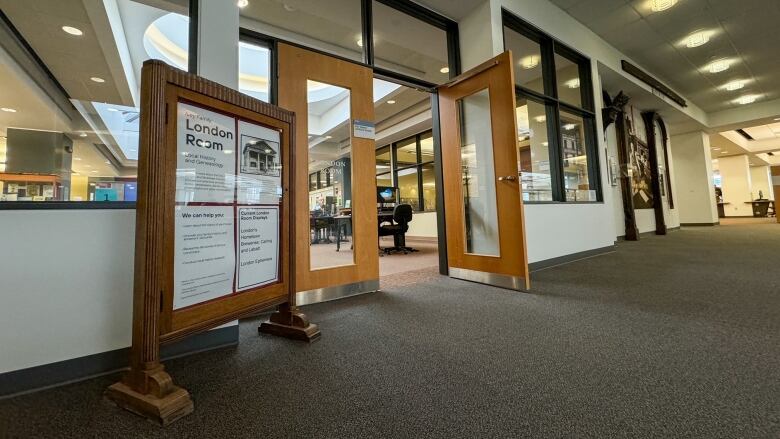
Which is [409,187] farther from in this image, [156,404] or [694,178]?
[694,178]

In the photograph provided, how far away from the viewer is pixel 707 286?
2.66m

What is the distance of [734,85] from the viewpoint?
769cm

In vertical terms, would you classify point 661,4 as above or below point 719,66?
below

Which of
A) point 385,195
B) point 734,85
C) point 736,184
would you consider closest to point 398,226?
point 385,195

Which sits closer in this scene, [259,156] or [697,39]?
[259,156]

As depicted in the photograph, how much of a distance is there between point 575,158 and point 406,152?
5.60 meters

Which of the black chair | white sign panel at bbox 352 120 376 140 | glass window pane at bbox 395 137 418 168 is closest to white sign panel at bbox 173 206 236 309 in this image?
white sign panel at bbox 352 120 376 140

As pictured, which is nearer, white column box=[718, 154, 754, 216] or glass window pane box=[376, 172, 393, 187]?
glass window pane box=[376, 172, 393, 187]

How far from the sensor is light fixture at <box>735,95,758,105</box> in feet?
27.9

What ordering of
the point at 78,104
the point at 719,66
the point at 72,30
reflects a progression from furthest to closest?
the point at 719,66
the point at 72,30
the point at 78,104

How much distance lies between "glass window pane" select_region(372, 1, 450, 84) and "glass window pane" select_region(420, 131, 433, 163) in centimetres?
370

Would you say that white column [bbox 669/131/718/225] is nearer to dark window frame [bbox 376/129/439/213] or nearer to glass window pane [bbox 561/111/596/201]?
glass window pane [bbox 561/111/596/201]

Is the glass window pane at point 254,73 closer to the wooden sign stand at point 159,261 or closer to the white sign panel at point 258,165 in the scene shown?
the white sign panel at point 258,165

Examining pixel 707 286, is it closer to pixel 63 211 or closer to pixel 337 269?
pixel 337 269
